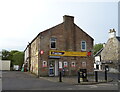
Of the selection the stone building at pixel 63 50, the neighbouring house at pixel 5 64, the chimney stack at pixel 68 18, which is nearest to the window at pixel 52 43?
the stone building at pixel 63 50

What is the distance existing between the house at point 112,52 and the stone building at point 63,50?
15192 mm

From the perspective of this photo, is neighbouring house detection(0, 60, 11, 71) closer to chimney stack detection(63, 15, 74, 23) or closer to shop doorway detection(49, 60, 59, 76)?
shop doorway detection(49, 60, 59, 76)

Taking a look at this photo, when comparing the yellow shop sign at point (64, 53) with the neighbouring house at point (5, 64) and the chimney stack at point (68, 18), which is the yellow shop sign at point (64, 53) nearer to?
the chimney stack at point (68, 18)

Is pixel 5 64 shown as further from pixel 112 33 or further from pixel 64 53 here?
pixel 112 33

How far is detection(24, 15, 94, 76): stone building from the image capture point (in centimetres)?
2488

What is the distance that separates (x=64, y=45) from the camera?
87.3 feet

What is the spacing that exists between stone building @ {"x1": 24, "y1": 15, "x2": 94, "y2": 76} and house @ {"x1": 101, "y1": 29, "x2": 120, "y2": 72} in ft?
49.8

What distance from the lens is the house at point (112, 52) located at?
136ft

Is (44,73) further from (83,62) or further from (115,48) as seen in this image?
(115,48)

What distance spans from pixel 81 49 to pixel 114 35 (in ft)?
61.2

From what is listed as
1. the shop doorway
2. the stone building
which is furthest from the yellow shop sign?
the shop doorway

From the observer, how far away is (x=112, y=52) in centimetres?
4341

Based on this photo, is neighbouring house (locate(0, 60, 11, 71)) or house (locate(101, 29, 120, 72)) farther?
neighbouring house (locate(0, 60, 11, 71))

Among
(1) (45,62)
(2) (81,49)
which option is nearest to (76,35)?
(2) (81,49)
